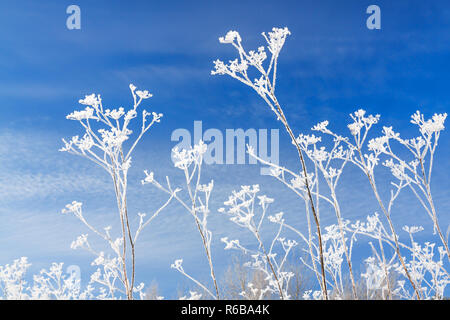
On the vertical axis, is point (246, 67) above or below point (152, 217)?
above

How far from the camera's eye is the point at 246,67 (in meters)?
2.67

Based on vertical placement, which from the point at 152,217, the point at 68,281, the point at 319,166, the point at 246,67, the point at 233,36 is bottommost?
the point at 68,281

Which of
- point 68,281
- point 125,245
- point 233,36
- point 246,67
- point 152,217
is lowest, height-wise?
point 68,281

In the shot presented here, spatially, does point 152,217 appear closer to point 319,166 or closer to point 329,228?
point 319,166

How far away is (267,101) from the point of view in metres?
2.44
